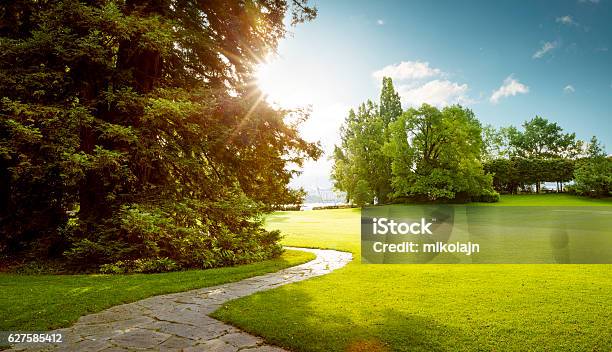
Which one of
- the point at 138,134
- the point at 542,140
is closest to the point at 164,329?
the point at 138,134

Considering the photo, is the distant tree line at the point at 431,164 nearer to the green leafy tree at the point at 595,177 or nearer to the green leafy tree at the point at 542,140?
the green leafy tree at the point at 595,177

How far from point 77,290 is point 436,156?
35683 millimetres

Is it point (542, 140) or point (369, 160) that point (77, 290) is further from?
point (542, 140)

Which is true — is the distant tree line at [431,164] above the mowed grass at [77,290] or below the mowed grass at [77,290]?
above

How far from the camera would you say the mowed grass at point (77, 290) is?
466 centimetres

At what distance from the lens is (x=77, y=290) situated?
6.07 metres

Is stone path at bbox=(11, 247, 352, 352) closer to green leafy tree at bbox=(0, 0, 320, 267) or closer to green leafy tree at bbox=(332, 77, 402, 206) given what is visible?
green leafy tree at bbox=(0, 0, 320, 267)

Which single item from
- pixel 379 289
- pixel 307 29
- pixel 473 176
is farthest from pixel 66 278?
pixel 473 176

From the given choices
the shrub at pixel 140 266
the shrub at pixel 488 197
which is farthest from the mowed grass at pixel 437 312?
the shrub at pixel 488 197

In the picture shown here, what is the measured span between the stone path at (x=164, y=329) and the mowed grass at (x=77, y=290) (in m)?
0.29

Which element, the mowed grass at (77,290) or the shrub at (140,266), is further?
the shrub at (140,266)

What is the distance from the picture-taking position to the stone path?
375cm

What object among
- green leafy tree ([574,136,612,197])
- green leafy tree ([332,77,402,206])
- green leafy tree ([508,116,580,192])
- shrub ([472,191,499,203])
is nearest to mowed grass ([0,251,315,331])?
shrub ([472,191,499,203])

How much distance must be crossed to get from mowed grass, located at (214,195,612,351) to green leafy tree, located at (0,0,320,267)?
3.47 metres
